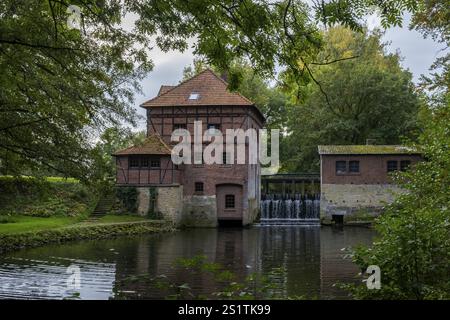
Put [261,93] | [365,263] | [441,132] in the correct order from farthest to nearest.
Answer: [261,93] < [441,132] < [365,263]

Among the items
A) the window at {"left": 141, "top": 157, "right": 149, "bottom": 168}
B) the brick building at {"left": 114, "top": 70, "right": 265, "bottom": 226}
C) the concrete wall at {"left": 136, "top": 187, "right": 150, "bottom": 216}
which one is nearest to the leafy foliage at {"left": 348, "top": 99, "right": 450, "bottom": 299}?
the concrete wall at {"left": 136, "top": 187, "right": 150, "bottom": 216}

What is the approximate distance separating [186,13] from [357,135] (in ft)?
110

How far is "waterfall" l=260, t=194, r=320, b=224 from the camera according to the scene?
3148 centimetres

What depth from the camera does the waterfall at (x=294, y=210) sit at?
31484 mm

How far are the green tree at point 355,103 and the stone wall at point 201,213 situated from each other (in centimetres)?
1028

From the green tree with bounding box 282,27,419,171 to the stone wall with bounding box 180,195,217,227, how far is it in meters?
10.3

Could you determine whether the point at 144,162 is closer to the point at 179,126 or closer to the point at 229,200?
the point at 179,126

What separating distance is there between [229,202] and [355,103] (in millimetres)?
13298

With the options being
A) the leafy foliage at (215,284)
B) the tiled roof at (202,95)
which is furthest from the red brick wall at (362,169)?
the leafy foliage at (215,284)

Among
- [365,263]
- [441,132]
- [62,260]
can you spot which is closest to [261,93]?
[62,260]
